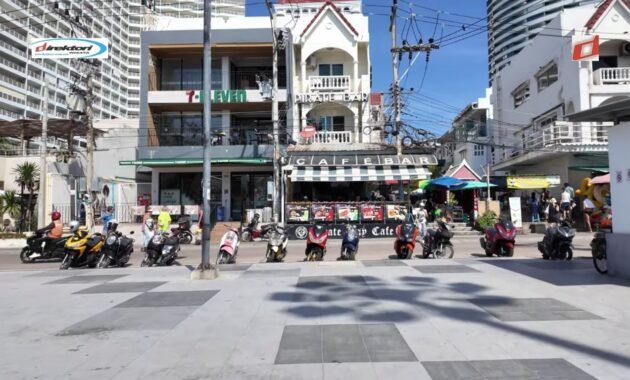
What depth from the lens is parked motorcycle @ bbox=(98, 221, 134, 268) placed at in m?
→ 13.2

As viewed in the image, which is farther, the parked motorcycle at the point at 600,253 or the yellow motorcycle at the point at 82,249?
the yellow motorcycle at the point at 82,249

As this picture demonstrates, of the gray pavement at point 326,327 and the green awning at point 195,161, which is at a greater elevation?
Answer: the green awning at point 195,161

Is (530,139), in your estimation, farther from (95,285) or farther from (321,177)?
(95,285)

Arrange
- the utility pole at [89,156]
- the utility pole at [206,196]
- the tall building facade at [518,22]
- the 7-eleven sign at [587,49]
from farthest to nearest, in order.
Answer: the tall building facade at [518,22]
the 7-eleven sign at [587,49]
the utility pole at [89,156]
the utility pole at [206,196]

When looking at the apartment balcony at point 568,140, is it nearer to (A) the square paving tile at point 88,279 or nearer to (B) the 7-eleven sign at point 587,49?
(B) the 7-eleven sign at point 587,49

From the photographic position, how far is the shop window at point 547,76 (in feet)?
94.7

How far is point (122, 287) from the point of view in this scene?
9430 millimetres

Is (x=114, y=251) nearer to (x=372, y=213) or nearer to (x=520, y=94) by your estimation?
(x=372, y=213)

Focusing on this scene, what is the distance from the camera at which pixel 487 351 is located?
485 centimetres

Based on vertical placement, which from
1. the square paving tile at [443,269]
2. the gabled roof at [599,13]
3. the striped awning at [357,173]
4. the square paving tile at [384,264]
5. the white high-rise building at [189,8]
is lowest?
the square paving tile at [384,264]

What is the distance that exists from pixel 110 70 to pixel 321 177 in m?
97.1

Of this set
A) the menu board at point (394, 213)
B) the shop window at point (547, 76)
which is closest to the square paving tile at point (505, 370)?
the menu board at point (394, 213)

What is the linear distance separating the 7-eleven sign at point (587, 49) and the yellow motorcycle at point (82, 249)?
79.5ft

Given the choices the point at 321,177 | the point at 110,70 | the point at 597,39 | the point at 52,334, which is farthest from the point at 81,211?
A: the point at 110,70
